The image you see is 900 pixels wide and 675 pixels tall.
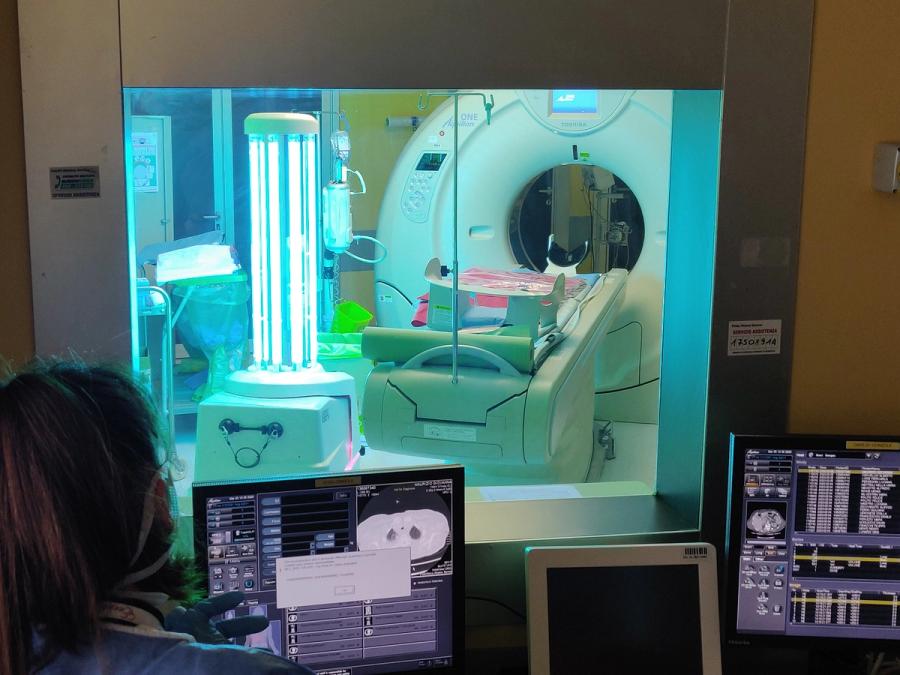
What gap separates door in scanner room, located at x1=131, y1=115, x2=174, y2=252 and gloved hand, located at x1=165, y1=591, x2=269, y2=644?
2563 mm

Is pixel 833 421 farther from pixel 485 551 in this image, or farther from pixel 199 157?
pixel 199 157

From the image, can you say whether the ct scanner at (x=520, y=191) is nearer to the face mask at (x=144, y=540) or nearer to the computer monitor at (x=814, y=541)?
the computer monitor at (x=814, y=541)

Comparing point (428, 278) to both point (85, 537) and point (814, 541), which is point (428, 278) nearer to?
point (814, 541)

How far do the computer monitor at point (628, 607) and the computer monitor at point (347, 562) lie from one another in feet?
0.48

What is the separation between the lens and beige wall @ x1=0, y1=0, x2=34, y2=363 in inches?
58.1

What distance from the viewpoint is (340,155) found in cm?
318

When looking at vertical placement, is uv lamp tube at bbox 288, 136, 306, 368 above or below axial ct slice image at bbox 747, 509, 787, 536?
above

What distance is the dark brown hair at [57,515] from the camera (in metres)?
0.86

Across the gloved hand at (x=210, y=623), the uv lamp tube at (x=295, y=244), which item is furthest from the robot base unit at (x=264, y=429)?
the gloved hand at (x=210, y=623)

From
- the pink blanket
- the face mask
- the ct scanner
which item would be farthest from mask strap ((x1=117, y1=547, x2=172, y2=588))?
the pink blanket

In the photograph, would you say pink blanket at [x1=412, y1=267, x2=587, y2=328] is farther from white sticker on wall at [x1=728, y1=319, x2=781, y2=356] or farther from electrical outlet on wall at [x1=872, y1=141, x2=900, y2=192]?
electrical outlet on wall at [x1=872, y1=141, x2=900, y2=192]

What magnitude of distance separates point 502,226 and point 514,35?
5.94ft

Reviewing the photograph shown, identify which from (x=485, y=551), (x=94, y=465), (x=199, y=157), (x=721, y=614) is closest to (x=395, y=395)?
(x=485, y=551)

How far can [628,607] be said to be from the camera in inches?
62.1
